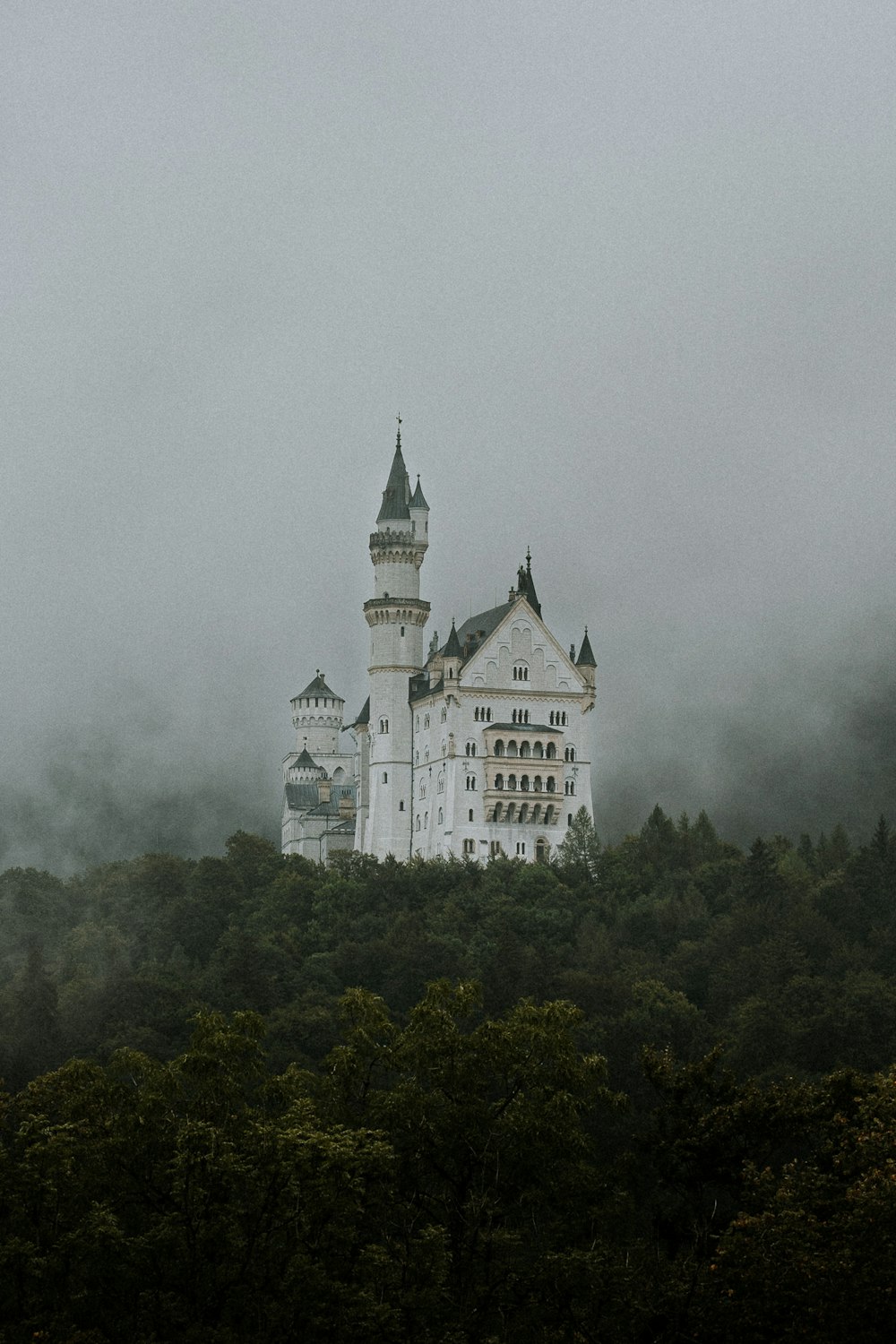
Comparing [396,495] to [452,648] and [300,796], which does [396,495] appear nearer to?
[452,648]

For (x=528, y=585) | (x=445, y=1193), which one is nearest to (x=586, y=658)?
(x=528, y=585)

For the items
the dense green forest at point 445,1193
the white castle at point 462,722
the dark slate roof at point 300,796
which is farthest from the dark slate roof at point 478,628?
the dense green forest at point 445,1193

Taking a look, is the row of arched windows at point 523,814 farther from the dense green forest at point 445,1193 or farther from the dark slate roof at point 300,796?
Result: the dense green forest at point 445,1193

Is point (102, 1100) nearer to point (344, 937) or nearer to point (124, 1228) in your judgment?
point (124, 1228)

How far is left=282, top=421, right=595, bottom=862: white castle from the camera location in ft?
397

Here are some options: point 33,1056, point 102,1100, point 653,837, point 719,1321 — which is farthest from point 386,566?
point 719,1321

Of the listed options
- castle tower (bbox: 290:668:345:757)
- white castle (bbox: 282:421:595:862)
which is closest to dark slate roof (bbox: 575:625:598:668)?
white castle (bbox: 282:421:595:862)

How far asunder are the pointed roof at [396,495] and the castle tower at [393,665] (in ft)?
0.16

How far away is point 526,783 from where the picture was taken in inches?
4788

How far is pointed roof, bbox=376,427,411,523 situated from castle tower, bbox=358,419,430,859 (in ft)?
0.16

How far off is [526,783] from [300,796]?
31.9 meters

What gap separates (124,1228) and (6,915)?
2680 inches

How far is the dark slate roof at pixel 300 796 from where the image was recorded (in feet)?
489

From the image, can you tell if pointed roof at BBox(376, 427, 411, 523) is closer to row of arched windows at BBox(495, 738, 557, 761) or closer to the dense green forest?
row of arched windows at BBox(495, 738, 557, 761)
